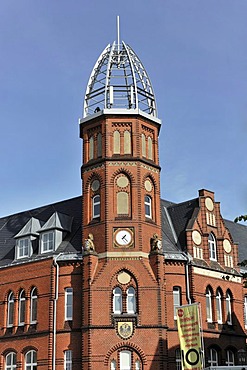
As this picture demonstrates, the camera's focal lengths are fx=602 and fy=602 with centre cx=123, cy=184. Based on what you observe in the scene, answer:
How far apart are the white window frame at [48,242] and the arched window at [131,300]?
6.94m

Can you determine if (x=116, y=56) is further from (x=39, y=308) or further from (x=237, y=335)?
(x=237, y=335)

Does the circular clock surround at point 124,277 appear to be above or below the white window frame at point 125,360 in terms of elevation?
above

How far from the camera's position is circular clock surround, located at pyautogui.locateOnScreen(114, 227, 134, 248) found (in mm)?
37656

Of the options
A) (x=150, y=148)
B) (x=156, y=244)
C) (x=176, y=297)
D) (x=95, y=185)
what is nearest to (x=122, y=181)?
(x=95, y=185)

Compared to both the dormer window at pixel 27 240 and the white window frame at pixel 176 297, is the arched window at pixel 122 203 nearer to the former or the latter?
the white window frame at pixel 176 297

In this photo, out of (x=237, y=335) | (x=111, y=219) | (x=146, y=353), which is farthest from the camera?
(x=237, y=335)

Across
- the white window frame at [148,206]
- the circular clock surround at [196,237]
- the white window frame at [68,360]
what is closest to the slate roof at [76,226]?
the circular clock surround at [196,237]

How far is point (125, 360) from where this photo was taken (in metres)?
35.6

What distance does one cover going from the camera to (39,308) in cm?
3922

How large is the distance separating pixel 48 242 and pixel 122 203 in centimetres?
653

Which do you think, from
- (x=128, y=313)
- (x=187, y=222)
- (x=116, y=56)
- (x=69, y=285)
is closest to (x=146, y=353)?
(x=128, y=313)

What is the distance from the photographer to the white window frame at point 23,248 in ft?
140

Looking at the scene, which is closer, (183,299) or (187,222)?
(183,299)

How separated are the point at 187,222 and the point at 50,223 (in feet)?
31.6
